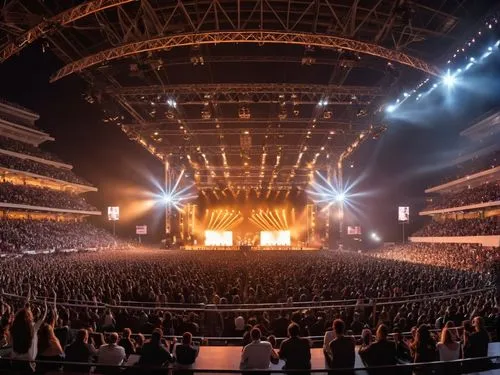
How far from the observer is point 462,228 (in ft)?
126

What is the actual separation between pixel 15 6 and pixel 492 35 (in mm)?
18745

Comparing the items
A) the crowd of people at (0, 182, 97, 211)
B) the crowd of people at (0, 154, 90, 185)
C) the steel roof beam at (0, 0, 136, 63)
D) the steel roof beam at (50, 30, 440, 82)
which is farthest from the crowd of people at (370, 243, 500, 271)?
the crowd of people at (0, 154, 90, 185)

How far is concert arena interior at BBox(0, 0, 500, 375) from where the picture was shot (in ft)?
21.8

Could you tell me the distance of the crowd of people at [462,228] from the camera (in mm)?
33406

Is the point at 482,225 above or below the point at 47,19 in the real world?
below

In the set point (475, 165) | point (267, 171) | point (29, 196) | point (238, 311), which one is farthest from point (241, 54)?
point (29, 196)

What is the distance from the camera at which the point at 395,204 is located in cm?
4766

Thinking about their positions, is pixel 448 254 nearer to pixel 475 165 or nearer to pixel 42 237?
pixel 475 165

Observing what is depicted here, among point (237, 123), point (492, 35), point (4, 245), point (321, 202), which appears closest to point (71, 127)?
point (4, 245)

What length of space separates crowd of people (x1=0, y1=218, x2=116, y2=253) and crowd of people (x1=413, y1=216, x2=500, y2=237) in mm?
32939

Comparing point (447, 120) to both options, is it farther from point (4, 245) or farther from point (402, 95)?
point (4, 245)

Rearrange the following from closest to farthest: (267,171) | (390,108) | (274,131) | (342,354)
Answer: (342,354) < (390,108) < (274,131) < (267,171)

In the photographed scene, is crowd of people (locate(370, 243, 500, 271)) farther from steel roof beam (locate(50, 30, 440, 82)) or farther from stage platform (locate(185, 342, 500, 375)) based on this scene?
stage platform (locate(185, 342, 500, 375))

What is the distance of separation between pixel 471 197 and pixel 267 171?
63.2 feet
